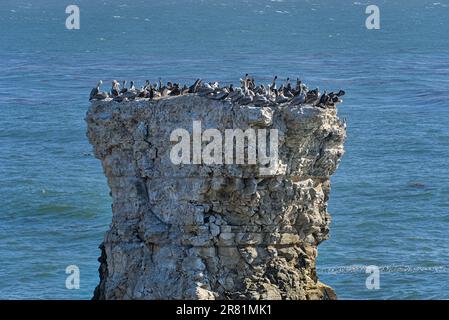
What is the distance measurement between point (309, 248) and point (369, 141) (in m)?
65.2

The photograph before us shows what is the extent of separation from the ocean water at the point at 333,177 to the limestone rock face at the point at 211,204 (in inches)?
802

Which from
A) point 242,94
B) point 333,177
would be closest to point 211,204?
point 242,94

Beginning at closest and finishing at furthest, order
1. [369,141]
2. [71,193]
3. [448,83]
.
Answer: [71,193] < [369,141] < [448,83]

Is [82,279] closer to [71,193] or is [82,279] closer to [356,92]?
[71,193]

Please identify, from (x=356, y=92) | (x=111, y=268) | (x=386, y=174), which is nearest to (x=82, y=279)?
(x=111, y=268)

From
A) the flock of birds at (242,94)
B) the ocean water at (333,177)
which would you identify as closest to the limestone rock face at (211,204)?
the flock of birds at (242,94)

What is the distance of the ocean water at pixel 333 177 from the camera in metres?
84.1

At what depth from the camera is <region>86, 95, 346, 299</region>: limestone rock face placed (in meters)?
54.1

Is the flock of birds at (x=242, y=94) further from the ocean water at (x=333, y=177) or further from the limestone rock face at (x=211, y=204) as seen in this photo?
the ocean water at (x=333, y=177)

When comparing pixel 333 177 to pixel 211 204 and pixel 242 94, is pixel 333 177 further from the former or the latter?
pixel 242 94

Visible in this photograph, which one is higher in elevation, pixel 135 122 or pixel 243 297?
pixel 135 122

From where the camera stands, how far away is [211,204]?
2151 inches

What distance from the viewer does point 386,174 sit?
11056cm

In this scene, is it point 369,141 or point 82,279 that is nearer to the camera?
point 82,279
